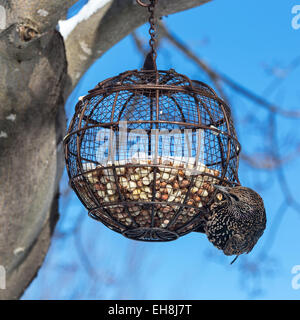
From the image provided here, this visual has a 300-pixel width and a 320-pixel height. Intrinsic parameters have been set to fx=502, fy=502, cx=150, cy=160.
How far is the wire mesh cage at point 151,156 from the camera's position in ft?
5.50

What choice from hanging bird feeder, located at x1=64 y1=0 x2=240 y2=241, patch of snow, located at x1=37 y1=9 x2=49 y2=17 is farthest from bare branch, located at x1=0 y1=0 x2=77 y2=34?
hanging bird feeder, located at x1=64 y1=0 x2=240 y2=241

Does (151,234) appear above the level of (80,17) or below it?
below

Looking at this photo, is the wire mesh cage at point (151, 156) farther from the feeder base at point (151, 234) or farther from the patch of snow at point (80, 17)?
the patch of snow at point (80, 17)

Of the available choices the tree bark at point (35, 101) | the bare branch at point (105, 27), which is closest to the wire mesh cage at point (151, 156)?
the tree bark at point (35, 101)

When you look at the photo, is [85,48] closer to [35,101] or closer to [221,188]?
[35,101]

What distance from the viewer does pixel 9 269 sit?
7.74 ft

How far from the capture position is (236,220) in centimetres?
174

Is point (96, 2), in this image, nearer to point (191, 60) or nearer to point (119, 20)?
point (119, 20)

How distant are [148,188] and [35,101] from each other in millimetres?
759

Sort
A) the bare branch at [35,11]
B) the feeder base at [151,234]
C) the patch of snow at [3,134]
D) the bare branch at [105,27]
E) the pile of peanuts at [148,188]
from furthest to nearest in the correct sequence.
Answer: the bare branch at [105,27] < the patch of snow at [3,134] < the bare branch at [35,11] < the feeder base at [151,234] < the pile of peanuts at [148,188]

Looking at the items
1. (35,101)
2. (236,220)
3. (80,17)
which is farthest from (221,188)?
(80,17)

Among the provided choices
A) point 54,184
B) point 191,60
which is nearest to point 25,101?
point 54,184

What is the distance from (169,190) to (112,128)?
290 mm

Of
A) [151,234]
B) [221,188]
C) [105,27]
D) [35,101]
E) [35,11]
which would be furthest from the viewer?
[105,27]
